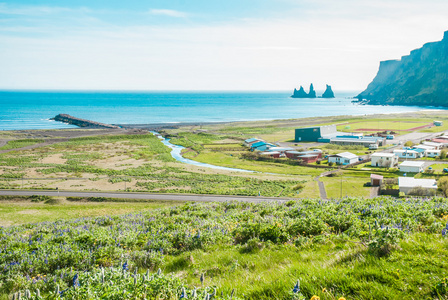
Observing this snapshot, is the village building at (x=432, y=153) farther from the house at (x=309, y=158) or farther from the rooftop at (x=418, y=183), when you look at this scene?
the rooftop at (x=418, y=183)

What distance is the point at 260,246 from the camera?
345 inches

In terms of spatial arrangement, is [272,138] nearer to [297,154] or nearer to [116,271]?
[297,154]

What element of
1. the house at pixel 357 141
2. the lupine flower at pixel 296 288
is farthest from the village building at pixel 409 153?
the lupine flower at pixel 296 288

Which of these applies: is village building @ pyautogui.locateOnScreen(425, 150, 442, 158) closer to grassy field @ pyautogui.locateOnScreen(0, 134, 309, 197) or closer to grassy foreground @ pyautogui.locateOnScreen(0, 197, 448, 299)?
grassy field @ pyautogui.locateOnScreen(0, 134, 309, 197)

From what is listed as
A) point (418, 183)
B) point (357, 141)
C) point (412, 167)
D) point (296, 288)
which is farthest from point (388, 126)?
point (296, 288)

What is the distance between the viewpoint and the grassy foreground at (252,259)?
16.4ft

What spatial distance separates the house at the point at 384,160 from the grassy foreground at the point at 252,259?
56261mm

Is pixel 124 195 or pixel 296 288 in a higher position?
pixel 296 288

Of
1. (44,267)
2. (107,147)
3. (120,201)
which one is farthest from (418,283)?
(107,147)

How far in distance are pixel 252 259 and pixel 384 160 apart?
63.8 m

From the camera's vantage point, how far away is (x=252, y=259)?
7.70m

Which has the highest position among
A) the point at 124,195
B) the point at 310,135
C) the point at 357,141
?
the point at 310,135

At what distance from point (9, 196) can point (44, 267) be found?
42.0 meters

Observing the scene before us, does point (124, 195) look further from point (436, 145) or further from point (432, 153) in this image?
point (436, 145)
